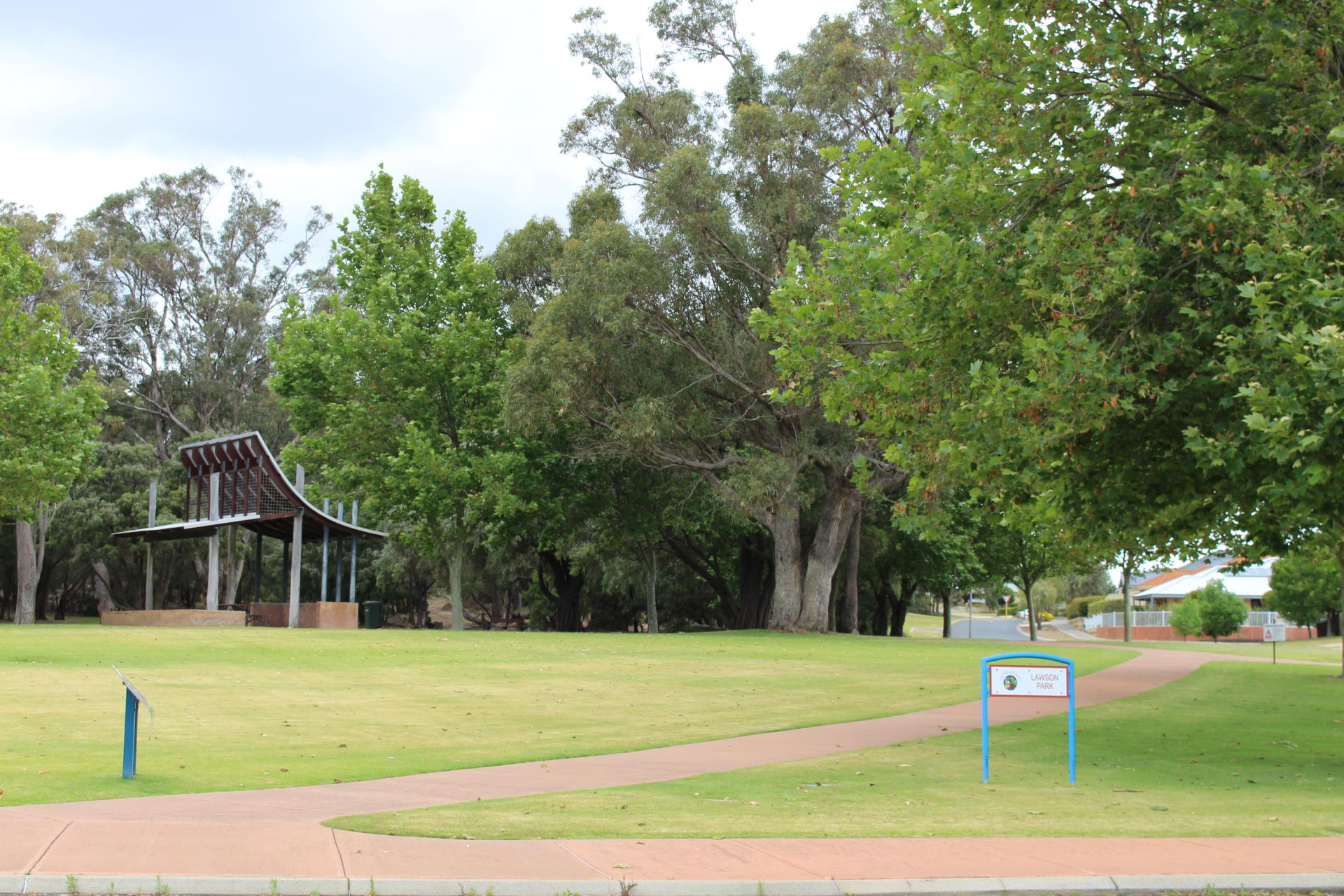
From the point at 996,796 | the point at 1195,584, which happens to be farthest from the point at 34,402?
the point at 1195,584

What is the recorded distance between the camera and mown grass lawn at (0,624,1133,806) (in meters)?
11.3

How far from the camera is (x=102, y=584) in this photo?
65375mm

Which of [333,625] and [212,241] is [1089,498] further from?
[212,241]

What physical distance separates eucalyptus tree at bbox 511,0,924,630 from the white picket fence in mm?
42865

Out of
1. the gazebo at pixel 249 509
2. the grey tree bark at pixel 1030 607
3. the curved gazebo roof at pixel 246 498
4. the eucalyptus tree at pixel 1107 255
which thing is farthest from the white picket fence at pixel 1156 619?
the eucalyptus tree at pixel 1107 255

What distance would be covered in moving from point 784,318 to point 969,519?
119ft

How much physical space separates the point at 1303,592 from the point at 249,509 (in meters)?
53.0

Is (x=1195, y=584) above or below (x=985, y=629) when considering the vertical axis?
above

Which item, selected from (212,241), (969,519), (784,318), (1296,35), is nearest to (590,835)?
(784,318)

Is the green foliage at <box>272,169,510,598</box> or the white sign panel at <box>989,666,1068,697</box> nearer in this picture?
the white sign panel at <box>989,666,1068,697</box>

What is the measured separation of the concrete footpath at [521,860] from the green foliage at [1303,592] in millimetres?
59356

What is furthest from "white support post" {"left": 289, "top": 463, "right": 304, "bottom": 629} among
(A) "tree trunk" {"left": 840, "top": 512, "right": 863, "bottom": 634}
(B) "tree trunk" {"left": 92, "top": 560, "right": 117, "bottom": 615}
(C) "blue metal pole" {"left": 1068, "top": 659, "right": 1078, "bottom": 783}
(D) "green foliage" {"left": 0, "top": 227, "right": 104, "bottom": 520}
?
(C) "blue metal pole" {"left": 1068, "top": 659, "right": 1078, "bottom": 783}

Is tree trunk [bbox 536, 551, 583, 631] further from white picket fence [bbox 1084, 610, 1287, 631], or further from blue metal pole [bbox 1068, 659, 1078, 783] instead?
blue metal pole [bbox 1068, 659, 1078, 783]

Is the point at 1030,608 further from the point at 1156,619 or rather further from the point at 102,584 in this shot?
the point at 102,584
